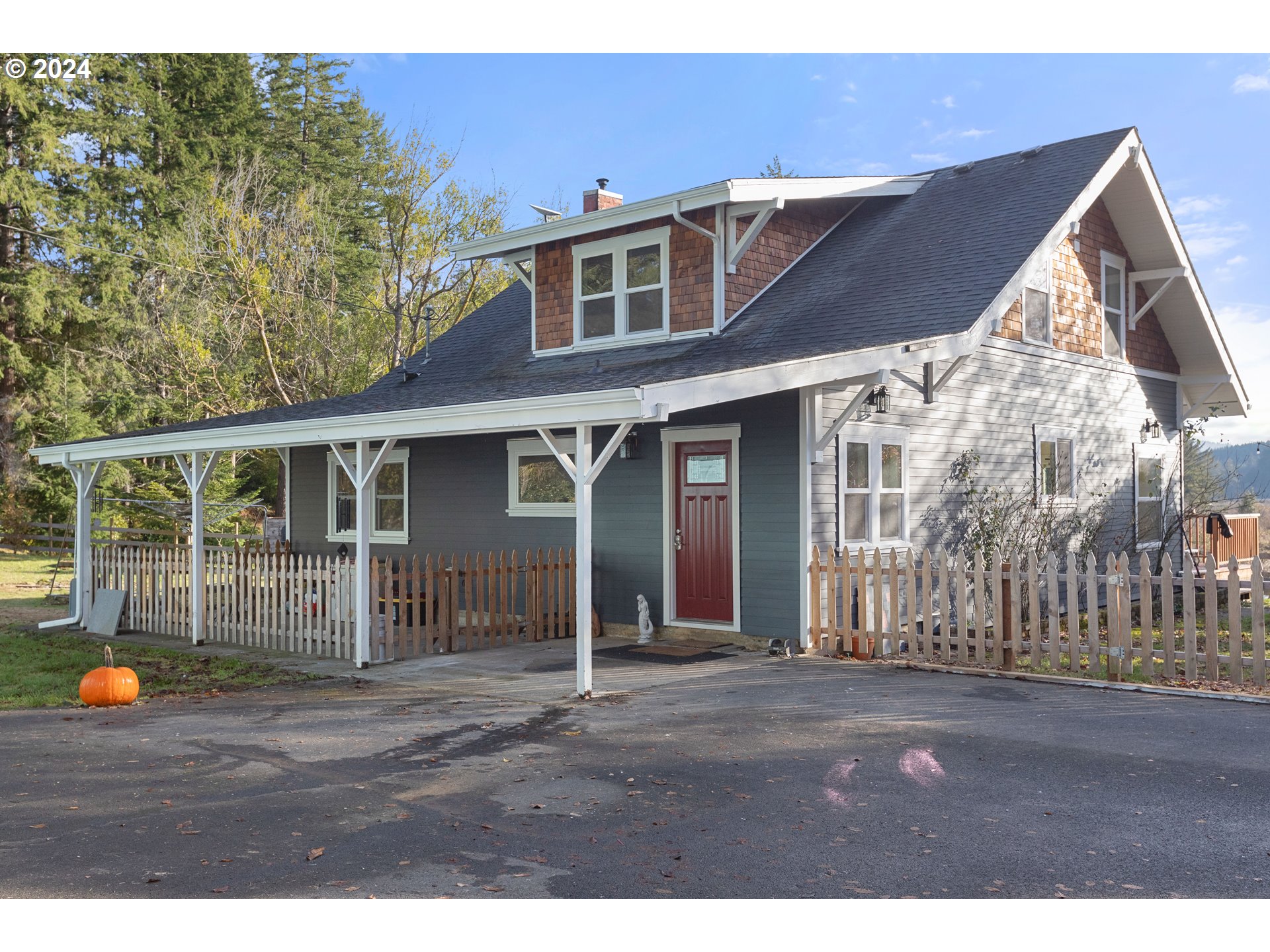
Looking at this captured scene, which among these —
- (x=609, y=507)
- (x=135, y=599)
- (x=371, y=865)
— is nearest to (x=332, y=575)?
(x=609, y=507)

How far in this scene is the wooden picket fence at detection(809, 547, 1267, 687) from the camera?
9.30m

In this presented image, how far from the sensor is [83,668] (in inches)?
462

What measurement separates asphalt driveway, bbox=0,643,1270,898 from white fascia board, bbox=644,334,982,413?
265 centimetres

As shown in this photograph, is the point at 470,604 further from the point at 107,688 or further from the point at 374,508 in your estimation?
the point at 374,508

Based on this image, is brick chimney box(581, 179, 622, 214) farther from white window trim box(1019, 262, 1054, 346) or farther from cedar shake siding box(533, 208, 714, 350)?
white window trim box(1019, 262, 1054, 346)

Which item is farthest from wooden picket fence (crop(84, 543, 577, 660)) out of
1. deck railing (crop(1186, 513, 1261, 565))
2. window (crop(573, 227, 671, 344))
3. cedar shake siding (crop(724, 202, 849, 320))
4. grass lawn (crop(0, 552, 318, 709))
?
deck railing (crop(1186, 513, 1261, 565))

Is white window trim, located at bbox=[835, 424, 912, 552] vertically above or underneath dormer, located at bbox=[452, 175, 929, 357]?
underneath

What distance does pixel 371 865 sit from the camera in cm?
490

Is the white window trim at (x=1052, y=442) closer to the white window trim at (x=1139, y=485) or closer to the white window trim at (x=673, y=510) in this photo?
the white window trim at (x=1139, y=485)

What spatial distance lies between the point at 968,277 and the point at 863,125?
39.3 meters

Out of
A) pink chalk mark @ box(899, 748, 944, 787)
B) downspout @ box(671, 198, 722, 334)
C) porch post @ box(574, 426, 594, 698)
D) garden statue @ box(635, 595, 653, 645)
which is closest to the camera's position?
pink chalk mark @ box(899, 748, 944, 787)

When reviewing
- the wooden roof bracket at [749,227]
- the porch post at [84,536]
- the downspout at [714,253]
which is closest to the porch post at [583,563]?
the downspout at [714,253]

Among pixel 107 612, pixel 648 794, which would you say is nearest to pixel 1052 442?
pixel 648 794

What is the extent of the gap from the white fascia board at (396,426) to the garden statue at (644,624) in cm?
274
